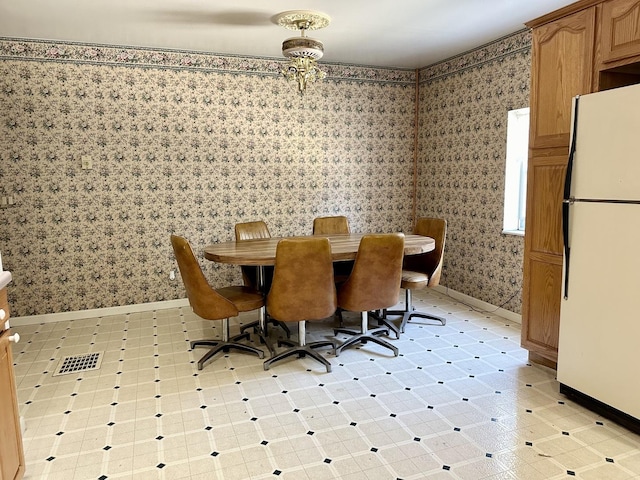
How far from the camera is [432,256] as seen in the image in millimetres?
4273

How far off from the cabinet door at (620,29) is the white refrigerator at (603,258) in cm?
30

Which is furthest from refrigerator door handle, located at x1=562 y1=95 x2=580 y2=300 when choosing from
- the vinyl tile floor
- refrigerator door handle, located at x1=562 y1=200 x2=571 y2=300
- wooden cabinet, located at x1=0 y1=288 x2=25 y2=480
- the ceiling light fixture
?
wooden cabinet, located at x1=0 y1=288 x2=25 y2=480

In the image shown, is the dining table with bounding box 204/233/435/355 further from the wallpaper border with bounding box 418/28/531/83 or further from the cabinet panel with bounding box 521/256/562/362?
the wallpaper border with bounding box 418/28/531/83

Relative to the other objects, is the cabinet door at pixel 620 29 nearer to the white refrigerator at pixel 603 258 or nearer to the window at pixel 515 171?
the white refrigerator at pixel 603 258

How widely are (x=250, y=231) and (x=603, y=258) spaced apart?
9.40ft

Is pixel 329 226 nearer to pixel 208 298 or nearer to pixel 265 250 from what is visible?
pixel 265 250

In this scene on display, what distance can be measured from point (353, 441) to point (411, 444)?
0.98 ft

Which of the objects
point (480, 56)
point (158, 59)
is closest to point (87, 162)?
point (158, 59)

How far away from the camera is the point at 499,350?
3.58 meters

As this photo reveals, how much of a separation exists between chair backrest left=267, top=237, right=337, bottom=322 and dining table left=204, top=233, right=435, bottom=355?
0.18 meters

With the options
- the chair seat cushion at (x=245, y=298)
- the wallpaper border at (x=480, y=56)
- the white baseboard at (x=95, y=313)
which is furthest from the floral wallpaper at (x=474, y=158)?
the white baseboard at (x=95, y=313)

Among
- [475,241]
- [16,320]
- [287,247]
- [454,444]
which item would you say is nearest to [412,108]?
[475,241]

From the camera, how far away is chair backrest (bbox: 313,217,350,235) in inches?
184

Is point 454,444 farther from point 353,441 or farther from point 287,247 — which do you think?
point 287,247
